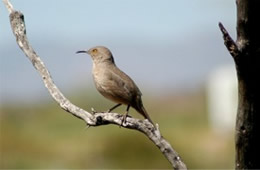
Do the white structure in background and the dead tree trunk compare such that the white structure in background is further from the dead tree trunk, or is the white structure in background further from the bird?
the dead tree trunk

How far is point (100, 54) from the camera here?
9133mm

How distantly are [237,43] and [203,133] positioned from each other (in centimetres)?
4230

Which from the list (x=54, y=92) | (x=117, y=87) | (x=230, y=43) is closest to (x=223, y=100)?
(x=117, y=87)

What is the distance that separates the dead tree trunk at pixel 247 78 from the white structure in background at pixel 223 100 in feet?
128

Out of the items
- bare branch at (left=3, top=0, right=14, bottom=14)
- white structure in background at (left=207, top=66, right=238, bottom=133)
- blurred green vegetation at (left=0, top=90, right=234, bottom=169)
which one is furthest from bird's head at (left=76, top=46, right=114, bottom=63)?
white structure in background at (left=207, top=66, right=238, bottom=133)

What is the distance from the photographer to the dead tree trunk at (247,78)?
131 inches

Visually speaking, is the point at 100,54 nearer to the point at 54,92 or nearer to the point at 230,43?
the point at 54,92

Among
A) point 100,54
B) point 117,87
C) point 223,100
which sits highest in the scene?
point 223,100

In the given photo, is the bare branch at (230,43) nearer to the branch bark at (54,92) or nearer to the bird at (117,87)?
the branch bark at (54,92)

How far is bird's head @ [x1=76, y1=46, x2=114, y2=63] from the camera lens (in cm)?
891

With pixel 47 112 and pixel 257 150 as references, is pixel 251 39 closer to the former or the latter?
pixel 257 150

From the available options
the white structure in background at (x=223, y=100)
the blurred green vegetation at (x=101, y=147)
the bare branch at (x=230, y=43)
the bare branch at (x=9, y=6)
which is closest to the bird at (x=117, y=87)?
the bare branch at (x=9, y=6)

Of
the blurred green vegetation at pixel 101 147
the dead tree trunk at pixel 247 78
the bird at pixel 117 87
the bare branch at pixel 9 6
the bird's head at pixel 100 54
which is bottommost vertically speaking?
the dead tree trunk at pixel 247 78

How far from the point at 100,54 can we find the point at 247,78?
5.77 meters
